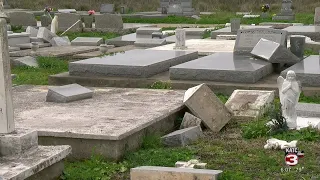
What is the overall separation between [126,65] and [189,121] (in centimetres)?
335

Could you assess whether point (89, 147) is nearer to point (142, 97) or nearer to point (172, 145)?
point (172, 145)

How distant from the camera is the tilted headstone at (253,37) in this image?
11727 mm

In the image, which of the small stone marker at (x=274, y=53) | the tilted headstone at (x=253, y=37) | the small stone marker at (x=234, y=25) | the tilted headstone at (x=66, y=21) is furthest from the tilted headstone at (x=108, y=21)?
the small stone marker at (x=274, y=53)

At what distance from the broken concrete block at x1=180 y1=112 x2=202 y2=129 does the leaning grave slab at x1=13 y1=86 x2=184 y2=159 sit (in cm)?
16

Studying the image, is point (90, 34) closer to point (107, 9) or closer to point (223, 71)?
point (107, 9)

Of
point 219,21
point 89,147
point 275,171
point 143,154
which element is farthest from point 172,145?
point 219,21

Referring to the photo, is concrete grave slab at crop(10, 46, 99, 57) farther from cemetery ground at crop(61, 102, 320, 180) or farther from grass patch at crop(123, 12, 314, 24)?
grass patch at crop(123, 12, 314, 24)

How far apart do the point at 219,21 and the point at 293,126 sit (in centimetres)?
1882

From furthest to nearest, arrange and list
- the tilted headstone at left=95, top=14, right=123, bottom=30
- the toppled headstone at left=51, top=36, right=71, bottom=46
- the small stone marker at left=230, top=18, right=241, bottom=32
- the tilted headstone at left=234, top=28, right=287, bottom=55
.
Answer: the tilted headstone at left=95, top=14, right=123, bottom=30
the small stone marker at left=230, top=18, right=241, bottom=32
the toppled headstone at left=51, top=36, right=71, bottom=46
the tilted headstone at left=234, top=28, right=287, bottom=55

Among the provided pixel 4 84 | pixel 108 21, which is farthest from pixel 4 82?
pixel 108 21

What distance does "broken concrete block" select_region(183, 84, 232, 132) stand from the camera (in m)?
7.47

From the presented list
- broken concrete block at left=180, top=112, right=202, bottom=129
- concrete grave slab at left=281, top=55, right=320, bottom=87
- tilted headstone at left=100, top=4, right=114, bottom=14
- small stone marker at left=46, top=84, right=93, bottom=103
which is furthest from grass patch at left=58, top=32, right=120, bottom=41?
broken concrete block at left=180, top=112, right=202, bottom=129

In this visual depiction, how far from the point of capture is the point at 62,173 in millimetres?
5723

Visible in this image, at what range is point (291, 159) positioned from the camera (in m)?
5.90
